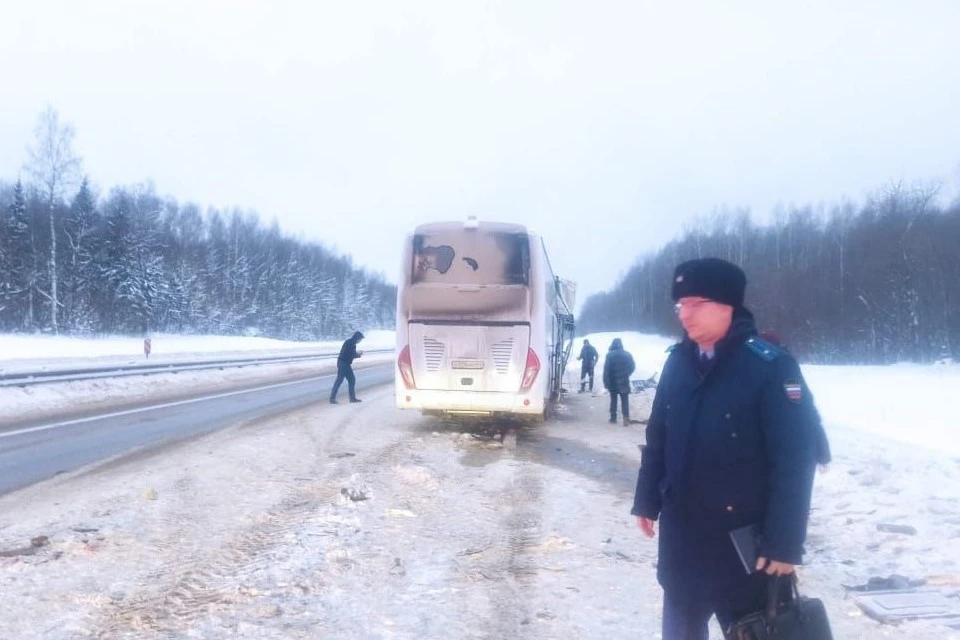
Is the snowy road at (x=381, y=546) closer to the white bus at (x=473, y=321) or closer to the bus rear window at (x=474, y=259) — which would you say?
the white bus at (x=473, y=321)

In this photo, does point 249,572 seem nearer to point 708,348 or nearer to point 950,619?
point 708,348

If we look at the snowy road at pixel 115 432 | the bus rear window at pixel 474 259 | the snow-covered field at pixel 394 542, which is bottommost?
the snowy road at pixel 115 432

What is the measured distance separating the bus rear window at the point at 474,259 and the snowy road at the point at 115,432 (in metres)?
5.16

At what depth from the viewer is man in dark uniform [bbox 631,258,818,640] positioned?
2758mm

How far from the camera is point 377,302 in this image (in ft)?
469

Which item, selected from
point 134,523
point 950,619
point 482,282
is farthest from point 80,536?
point 482,282

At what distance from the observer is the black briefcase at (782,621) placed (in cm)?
279

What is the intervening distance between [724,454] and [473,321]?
9874mm

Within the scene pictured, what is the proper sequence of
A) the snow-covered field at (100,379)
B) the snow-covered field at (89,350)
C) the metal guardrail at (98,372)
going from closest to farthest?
the snow-covered field at (100,379) < the metal guardrail at (98,372) < the snow-covered field at (89,350)

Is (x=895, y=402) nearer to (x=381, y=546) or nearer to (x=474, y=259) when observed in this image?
(x=474, y=259)

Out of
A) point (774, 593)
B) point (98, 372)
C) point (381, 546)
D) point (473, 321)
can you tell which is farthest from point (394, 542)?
point (98, 372)

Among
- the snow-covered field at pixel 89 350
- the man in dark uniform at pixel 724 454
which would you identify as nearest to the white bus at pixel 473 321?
the man in dark uniform at pixel 724 454

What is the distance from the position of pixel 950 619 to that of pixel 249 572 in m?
4.83

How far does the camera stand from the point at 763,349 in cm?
290
